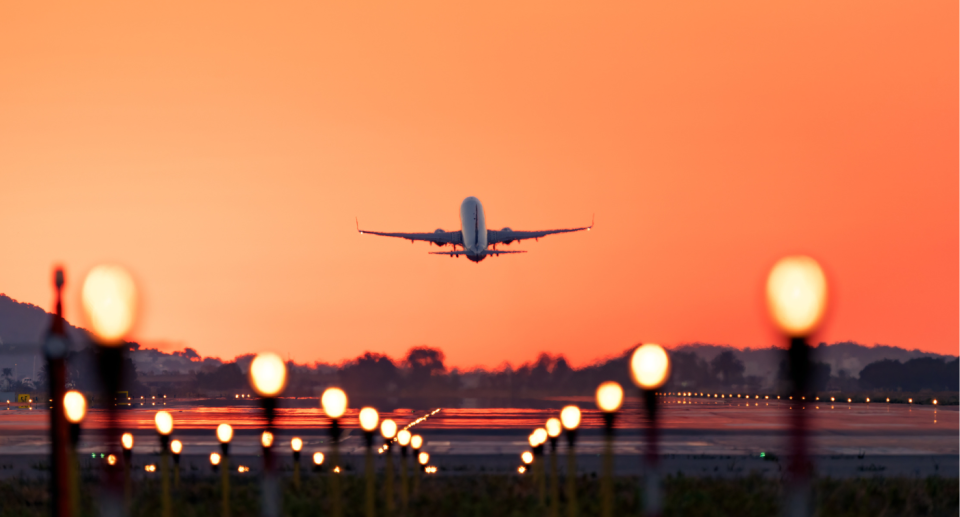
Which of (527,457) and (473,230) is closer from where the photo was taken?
(527,457)

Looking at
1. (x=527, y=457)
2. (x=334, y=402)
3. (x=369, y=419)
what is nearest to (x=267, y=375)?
(x=334, y=402)

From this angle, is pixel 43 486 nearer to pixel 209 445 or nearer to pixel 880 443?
pixel 209 445

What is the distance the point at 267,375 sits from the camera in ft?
43.3

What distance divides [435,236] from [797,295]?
2937 inches

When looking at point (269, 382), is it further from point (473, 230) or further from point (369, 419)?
point (473, 230)

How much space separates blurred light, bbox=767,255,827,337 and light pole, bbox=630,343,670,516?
3.18 m

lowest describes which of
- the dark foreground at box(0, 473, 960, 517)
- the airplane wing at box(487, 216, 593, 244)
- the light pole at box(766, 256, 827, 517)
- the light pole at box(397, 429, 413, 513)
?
the dark foreground at box(0, 473, 960, 517)

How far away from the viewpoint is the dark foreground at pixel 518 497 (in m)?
23.0

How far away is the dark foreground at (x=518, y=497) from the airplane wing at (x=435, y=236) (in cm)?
5421

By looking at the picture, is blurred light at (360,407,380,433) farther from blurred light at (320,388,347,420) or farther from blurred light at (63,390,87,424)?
blurred light at (63,390,87,424)

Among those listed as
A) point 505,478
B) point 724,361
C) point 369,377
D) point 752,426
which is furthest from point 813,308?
point 724,361

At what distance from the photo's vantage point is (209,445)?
4091 cm

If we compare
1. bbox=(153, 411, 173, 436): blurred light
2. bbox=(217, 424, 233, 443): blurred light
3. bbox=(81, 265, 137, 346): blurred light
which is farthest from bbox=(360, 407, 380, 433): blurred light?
bbox=(81, 265, 137, 346): blurred light

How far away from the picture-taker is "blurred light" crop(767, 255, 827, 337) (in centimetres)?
839
